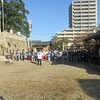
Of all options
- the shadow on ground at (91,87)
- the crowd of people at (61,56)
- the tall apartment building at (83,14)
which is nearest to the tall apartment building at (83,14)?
the tall apartment building at (83,14)

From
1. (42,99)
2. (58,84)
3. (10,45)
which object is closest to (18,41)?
(10,45)

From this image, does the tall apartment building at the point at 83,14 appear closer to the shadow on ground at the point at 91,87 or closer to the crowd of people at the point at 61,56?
the crowd of people at the point at 61,56

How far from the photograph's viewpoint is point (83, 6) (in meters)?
167

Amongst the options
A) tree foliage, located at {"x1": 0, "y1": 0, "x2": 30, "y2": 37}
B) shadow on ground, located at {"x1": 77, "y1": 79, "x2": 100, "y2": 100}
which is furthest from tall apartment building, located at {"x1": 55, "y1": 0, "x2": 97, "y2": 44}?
shadow on ground, located at {"x1": 77, "y1": 79, "x2": 100, "y2": 100}

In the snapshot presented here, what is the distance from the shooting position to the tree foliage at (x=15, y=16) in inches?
2525

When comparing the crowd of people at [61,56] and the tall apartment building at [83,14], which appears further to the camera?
the tall apartment building at [83,14]

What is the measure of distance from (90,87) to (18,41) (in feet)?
145

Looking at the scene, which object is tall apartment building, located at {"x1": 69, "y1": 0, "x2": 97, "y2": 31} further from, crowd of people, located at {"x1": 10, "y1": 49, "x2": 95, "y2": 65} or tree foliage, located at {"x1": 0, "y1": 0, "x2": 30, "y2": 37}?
crowd of people, located at {"x1": 10, "y1": 49, "x2": 95, "y2": 65}

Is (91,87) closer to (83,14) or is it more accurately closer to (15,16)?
(15,16)

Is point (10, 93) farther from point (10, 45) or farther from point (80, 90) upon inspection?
point (10, 45)

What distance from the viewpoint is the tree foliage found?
6412 centimetres

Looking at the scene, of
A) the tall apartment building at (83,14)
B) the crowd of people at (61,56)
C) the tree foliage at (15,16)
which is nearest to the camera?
the crowd of people at (61,56)

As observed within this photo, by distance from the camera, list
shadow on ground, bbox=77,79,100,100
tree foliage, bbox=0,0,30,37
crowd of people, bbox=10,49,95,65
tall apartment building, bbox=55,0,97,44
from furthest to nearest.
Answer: tall apartment building, bbox=55,0,97,44 → tree foliage, bbox=0,0,30,37 → crowd of people, bbox=10,49,95,65 → shadow on ground, bbox=77,79,100,100

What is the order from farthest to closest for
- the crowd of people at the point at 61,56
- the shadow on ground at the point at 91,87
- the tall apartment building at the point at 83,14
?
the tall apartment building at the point at 83,14 < the crowd of people at the point at 61,56 < the shadow on ground at the point at 91,87
